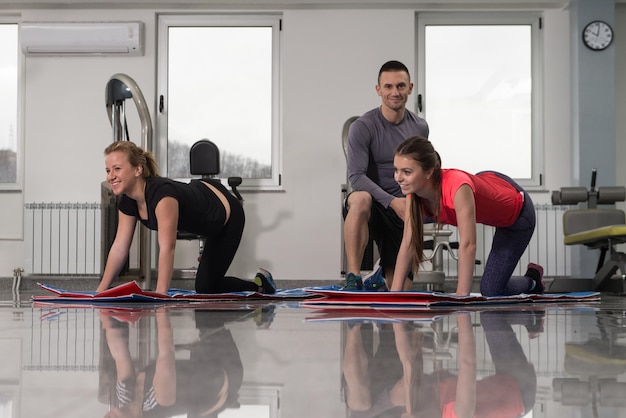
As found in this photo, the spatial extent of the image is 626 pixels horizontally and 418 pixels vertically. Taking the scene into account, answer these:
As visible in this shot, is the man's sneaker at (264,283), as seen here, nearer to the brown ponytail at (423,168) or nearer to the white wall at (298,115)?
the brown ponytail at (423,168)

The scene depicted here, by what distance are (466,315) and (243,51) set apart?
5.12 m

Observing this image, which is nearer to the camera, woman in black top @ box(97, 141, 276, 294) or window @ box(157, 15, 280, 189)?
woman in black top @ box(97, 141, 276, 294)

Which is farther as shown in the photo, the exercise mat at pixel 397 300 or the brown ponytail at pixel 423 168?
the brown ponytail at pixel 423 168

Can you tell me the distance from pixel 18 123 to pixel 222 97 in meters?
1.82

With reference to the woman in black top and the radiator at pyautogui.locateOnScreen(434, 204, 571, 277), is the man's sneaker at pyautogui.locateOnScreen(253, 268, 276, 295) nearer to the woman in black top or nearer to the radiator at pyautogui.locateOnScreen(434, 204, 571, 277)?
the woman in black top

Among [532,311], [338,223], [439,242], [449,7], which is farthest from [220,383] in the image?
[449,7]

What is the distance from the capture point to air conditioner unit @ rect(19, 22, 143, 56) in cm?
671

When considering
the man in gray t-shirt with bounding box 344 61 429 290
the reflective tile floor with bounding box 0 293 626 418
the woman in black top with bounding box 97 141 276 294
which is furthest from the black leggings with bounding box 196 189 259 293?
the reflective tile floor with bounding box 0 293 626 418

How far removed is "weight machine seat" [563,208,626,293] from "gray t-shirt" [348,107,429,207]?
2.29m

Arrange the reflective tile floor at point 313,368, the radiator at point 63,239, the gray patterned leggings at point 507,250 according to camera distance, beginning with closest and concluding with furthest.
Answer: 1. the reflective tile floor at point 313,368
2. the gray patterned leggings at point 507,250
3. the radiator at point 63,239

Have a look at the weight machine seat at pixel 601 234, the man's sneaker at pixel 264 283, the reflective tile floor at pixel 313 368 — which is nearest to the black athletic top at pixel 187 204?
the man's sneaker at pixel 264 283

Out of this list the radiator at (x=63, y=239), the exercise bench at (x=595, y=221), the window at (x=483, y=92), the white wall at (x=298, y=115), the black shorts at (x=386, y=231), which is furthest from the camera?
the window at (x=483, y=92)

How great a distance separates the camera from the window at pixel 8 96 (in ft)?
23.3

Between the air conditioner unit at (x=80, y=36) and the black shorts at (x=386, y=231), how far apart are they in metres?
3.71
